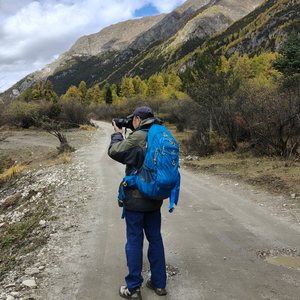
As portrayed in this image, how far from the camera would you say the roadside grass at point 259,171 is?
6707 mm

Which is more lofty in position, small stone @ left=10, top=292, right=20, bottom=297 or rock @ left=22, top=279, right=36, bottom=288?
small stone @ left=10, top=292, right=20, bottom=297

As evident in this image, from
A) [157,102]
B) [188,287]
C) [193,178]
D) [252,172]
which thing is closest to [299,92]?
[252,172]

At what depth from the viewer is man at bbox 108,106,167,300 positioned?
2.52m

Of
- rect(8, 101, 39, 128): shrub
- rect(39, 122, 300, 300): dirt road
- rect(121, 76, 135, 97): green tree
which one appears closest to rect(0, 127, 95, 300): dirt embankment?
rect(39, 122, 300, 300): dirt road

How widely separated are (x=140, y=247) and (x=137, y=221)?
11.4 inches

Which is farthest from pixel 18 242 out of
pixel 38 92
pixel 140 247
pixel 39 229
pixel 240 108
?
pixel 38 92

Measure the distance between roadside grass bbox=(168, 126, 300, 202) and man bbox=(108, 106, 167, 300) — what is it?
4.40 metres

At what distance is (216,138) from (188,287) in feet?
37.6

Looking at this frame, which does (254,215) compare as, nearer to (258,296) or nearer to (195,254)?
(195,254)

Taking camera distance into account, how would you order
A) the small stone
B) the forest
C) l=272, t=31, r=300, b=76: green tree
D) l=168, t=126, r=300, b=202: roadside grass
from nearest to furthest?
the small stone
l=168, t=126, r=300, b=202: roadside grass
the forest
l=272, t=31, r=300, b=76: green tree

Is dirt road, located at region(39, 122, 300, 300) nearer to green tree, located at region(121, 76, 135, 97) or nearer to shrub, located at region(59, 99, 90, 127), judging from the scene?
shrub, located at region(59, 99, 90, 127)

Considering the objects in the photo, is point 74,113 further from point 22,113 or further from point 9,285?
point 9,285

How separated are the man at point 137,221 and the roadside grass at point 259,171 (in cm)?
440

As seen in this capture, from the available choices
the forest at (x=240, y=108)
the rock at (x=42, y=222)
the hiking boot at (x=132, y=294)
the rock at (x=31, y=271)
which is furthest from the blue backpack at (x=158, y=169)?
the forest at (x=240, y=108)
